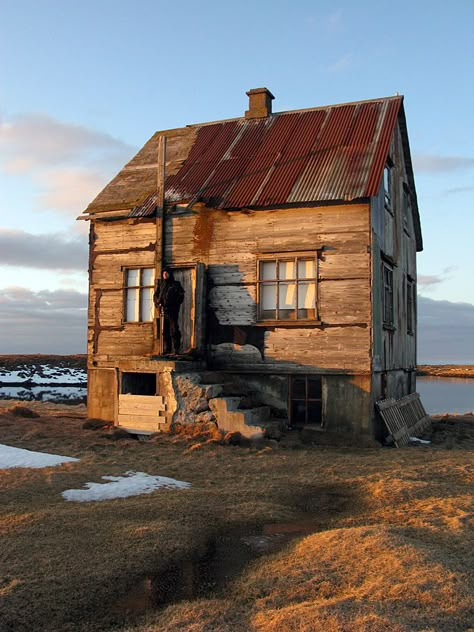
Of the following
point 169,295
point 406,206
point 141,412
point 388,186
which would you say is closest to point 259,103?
point 388,186

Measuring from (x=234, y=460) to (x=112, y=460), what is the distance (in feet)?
7.31

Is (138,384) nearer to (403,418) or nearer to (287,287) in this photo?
(287,287)

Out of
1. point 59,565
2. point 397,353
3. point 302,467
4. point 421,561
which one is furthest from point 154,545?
point 397,353

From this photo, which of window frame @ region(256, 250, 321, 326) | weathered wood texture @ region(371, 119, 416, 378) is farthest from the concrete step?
weathered wood texture @ region(371, 119, 416, 378)

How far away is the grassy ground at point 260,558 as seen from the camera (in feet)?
14.7

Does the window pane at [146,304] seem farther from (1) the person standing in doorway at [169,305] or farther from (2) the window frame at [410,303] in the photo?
(2) the window frame at [410,303]

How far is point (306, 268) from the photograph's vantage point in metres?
14.9

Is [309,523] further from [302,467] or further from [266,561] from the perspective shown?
[302,467]

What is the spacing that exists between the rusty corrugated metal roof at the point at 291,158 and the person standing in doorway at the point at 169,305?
232 centimetres

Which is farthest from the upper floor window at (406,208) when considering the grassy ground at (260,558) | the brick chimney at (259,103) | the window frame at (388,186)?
the grassy ground at (260,558)

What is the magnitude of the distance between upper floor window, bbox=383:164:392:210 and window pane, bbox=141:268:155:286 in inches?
258

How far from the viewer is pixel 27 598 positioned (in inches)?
190

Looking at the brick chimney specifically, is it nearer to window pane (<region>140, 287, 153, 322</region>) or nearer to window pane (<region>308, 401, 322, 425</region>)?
window pane (<region>140, 287, 153, 322</region>)

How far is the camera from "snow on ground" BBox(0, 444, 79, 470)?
1023 cm
